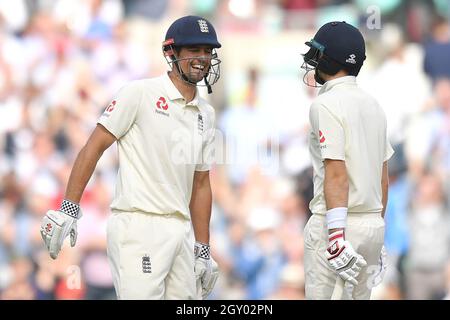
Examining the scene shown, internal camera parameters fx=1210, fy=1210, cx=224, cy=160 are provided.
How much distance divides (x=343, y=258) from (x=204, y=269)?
1232 millimetres

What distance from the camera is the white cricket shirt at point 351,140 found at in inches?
281

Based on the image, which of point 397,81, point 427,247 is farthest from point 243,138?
point 427,247

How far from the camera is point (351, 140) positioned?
7.18 metres

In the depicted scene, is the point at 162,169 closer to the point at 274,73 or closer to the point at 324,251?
the point at 324,251

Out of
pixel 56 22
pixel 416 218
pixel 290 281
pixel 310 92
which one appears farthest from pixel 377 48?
pixel 56 22

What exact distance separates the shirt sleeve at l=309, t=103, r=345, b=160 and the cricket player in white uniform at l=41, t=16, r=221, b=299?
81 centimetres

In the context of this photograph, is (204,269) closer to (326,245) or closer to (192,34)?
(326,245)

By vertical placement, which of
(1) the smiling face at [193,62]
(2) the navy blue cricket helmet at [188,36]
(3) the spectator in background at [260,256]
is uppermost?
(2) the navy blue cricket helmet at [188,36]

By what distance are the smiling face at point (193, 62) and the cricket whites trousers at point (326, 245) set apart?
3.72 ft

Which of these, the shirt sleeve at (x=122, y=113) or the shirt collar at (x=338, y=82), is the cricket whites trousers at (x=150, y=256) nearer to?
the shirt sleeve at (x=122, y=113)

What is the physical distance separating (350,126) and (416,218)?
5815 millimetres

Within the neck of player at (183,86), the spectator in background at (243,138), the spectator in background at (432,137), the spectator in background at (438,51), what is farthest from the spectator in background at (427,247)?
the neck of player at (183,86)

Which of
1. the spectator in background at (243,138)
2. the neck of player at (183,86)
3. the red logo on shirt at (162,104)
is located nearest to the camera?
the red logo on shirt at (162,104)

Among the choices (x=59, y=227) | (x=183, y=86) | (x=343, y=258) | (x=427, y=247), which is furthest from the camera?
(x=427, y=247)
